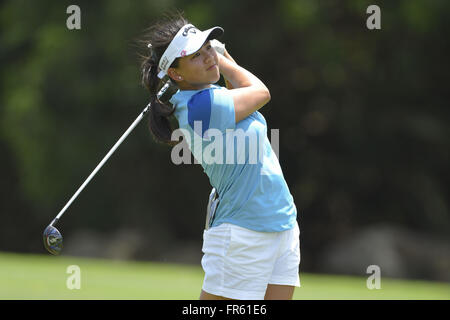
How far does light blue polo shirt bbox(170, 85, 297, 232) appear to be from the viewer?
353cm

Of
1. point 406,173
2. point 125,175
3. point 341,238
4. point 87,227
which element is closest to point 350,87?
point 406,173

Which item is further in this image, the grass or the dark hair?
the grass

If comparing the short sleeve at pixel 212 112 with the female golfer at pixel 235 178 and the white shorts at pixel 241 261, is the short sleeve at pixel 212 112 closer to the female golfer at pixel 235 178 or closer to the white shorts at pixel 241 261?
the female golfer at pixel 235 178

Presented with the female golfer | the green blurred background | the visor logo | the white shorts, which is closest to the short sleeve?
the female golfer

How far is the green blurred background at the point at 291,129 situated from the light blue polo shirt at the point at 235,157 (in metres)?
9.99

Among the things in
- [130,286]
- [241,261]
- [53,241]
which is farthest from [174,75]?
[130,286]

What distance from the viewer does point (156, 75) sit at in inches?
154

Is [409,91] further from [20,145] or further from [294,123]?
[20,145]

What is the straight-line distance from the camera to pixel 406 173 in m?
15.2

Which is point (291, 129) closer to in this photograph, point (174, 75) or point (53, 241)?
point (53, 241)

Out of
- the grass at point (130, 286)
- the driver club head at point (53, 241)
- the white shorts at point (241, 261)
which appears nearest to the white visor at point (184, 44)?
the white shorts at point (241, 261)

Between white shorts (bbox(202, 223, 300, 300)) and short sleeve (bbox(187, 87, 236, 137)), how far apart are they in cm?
Result: 48

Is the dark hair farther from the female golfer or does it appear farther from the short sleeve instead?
the short sleeve

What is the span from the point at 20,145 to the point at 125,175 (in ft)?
7.86
